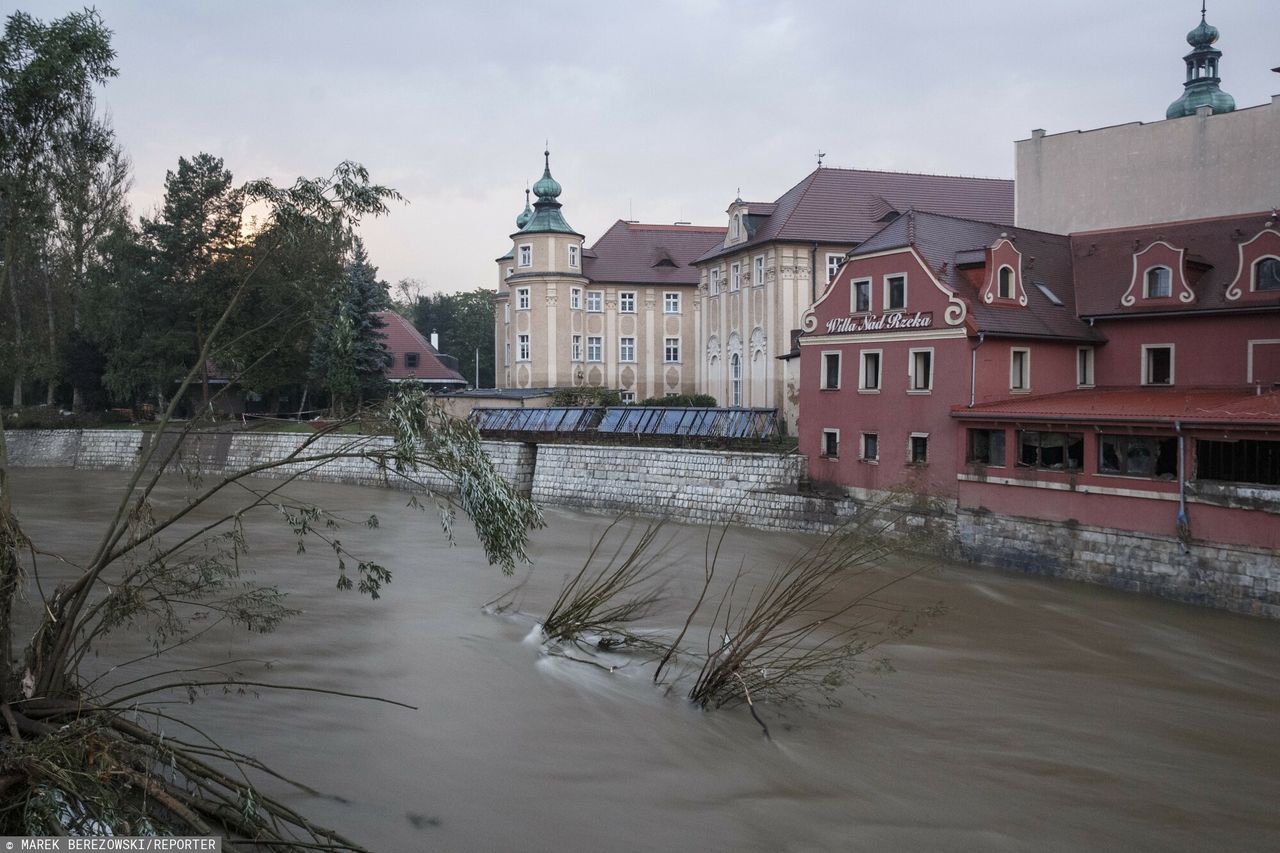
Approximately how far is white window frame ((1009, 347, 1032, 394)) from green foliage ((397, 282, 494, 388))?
176 ft

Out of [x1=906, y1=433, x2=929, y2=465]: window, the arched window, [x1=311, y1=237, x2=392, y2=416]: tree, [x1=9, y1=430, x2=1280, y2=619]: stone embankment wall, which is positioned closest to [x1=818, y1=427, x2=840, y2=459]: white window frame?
[x1=9, y1=430, x2=1280, y2=619]: stone embankment wall

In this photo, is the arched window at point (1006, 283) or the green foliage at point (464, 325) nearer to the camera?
the arched window at point (1006, 283)

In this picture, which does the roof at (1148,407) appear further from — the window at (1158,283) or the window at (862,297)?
the window at (862,297)

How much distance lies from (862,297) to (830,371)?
210 cm

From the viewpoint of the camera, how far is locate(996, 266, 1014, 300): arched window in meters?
23.1

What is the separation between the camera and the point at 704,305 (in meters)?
42.9

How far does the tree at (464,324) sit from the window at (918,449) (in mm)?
51670

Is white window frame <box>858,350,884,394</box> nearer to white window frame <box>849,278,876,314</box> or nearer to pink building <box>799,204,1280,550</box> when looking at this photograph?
pink building <box>799,204,1280,550</box>

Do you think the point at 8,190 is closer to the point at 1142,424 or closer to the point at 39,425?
the point at 1142,424

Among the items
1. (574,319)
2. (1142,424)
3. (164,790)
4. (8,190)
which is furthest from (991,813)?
(574,319)

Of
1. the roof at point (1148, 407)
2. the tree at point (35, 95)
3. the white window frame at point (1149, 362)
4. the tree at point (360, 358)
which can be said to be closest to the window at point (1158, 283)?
the white window frame at point (1149, 362)

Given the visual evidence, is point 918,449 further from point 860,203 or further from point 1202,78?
point 1202,78

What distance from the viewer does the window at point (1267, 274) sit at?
20500mm

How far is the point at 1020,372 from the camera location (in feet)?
74.4
